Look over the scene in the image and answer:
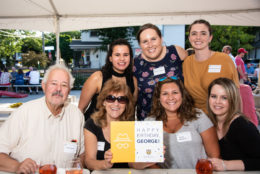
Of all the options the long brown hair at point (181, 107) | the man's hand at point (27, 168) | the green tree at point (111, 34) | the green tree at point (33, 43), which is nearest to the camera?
the man's hand at point (27, 168)

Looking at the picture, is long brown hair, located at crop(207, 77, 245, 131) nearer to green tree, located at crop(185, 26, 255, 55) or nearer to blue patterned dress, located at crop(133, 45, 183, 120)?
blue patterned dress, located at crop(133, 45, 183, 120)

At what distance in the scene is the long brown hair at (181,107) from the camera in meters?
2.36

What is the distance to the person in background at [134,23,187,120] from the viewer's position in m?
2.99

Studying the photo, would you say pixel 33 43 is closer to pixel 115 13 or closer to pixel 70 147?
pixel 115 13

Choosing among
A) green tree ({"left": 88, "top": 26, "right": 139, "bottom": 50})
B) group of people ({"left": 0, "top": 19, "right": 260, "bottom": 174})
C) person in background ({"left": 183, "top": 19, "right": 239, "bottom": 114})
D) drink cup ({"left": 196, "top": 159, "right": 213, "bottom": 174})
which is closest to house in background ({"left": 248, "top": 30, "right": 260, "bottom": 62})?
green tree ({"left": 88, "top": 26, "right": 139, "bottom": 50})

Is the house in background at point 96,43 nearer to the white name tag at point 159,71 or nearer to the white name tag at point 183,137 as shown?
the white name tag at point 159,71

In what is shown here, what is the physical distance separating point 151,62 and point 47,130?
1.69 metres

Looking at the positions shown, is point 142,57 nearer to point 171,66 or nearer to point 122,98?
point 171,66

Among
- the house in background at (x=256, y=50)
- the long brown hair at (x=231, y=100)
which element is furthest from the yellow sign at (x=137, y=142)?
the house in background at (x=256, y=50)

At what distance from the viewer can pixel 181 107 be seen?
2.47 meters

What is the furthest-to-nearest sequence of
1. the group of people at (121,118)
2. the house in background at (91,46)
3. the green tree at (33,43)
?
the green tree at (33,43) → the house in background at (91,46) → the group of people at (121,118)

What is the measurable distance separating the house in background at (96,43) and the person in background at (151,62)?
8.97 metres

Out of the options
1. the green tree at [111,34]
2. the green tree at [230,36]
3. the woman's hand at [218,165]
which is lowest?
the woman's hand at [218,165]

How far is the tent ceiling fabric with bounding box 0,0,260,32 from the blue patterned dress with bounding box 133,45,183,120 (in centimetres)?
306
